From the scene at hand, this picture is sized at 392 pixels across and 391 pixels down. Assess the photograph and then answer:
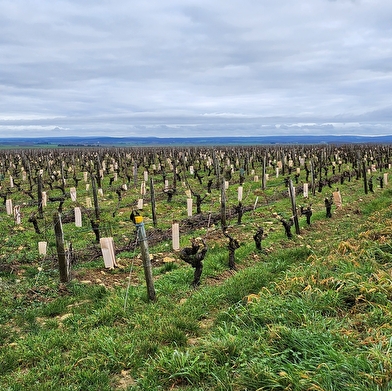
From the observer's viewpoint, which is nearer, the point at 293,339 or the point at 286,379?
the point at 286,379

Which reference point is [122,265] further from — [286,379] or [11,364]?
[286,379]

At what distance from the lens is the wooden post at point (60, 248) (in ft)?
22.5

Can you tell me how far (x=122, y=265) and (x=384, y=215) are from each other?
25.5 feet

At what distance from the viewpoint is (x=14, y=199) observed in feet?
63.1

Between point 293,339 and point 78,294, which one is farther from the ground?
point 293,339

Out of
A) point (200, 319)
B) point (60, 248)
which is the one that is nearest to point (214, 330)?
point (200, 319)

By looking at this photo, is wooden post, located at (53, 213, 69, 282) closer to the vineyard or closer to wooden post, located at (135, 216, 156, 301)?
the vineyard

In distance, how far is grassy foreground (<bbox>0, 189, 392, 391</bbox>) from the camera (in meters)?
3.54

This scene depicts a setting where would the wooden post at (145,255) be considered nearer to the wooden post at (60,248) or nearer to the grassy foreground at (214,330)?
the grassy foreground at (214,330)

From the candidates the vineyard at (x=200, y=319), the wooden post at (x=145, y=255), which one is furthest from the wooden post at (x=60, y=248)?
the wooden post at (x=145, y=255)

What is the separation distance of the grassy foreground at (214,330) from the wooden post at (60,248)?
0.22m

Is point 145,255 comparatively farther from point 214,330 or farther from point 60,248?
point 60,248

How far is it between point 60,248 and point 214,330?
356 centimetres

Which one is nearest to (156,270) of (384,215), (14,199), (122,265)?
(122,265)
